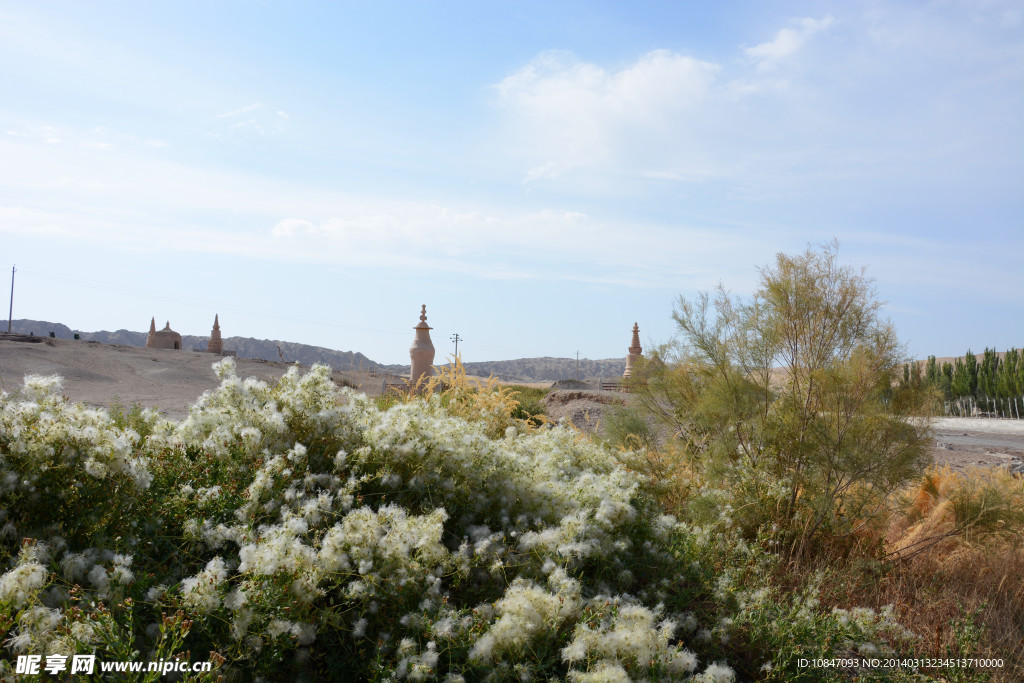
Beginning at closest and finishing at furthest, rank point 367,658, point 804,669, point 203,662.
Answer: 1. point 203,662
2. point 367,658
3. point 804,669

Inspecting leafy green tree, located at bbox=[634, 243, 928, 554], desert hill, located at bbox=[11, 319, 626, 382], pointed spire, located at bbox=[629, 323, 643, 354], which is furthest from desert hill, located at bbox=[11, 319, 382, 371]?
leafy green tree, located at bbox=[634, 243, 928, 554]

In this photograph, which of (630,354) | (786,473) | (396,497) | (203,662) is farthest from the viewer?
(630,354)

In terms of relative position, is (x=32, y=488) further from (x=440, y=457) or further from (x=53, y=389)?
(x=440, y=457)

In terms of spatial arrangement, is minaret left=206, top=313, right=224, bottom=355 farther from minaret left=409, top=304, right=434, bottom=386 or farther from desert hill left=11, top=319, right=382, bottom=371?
desert hill left=11, top=319, right=382, bottom=371

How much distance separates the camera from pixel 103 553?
2189 mm

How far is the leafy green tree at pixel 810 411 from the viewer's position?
3857 mm

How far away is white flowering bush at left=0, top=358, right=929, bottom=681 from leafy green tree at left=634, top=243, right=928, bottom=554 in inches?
28.5

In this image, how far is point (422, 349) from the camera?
1382 centimetres

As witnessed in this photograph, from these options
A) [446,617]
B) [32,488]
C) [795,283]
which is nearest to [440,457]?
[446,617]

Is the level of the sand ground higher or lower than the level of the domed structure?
lower

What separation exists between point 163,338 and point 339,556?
3706 cm

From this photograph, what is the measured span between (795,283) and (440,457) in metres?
2.68

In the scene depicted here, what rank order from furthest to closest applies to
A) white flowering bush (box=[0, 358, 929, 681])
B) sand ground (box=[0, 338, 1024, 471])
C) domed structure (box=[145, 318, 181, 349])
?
domed structure (box=[145, 318, 181, 349]) → sand ground (box=[0, 338, 1024, 471]) → white flowering bush (box=[0, 358, 929, 681])

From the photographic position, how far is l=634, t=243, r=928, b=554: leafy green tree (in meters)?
3.86
